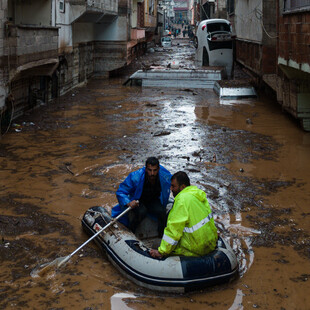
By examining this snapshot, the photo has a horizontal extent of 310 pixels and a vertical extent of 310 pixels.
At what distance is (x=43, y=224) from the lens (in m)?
7.39

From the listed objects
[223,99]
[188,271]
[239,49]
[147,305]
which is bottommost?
[147,305]

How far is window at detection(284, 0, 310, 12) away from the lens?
1198 centimetres

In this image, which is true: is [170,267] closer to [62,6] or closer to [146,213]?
[146,213]

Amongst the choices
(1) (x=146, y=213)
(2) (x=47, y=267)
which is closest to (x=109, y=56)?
(1) (x=146, y=213)

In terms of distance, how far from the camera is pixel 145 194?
647 cm

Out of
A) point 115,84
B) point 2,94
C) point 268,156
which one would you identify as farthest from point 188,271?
point 115,84

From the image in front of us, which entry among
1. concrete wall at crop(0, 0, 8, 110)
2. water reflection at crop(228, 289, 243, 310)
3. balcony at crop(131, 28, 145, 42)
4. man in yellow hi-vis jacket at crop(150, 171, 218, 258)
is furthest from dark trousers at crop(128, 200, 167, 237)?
balcony at crop(131, 28, 145, 42)

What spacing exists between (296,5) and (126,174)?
6962mm

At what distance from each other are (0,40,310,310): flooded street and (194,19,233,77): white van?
11.2 meters

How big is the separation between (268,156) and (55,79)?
10784mm

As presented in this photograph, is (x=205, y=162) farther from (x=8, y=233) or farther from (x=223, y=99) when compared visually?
(x=223, y=99)

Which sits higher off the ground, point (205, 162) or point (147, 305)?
point (205, 162)

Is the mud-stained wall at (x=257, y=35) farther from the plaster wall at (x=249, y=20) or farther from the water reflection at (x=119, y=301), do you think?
the water reflection at (x=119, y=301)

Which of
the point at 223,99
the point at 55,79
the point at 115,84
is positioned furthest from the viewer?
the point at 115,84
